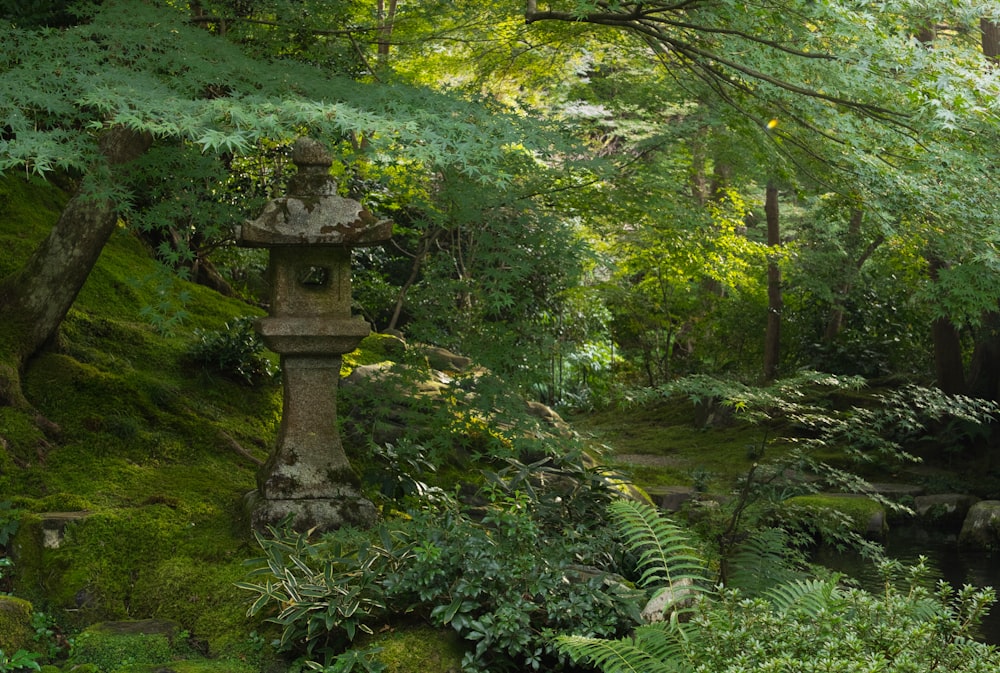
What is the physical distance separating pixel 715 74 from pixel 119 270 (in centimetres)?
507

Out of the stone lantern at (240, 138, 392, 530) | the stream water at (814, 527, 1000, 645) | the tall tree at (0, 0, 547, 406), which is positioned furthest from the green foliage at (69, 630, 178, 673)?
the stream water at (814, 527, 1000, 645)

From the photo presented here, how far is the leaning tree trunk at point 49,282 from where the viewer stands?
609cm

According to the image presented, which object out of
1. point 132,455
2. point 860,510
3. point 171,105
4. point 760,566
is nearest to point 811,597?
point 760,566

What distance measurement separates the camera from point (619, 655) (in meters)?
3.43

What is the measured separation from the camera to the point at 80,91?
4.45 meters

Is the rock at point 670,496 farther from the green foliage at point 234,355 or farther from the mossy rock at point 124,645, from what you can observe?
the mossy rock at point 124,645

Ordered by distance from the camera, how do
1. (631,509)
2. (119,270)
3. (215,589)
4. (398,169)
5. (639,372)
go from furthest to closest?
(639,372), (119,270), (398,169), (215,589), (631,509)

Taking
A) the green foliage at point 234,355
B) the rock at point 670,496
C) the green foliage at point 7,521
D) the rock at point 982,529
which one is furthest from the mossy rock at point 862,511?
the green foliage at point 7,521

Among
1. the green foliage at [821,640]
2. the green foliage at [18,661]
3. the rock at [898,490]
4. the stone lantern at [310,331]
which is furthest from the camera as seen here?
the rock at [898,490]

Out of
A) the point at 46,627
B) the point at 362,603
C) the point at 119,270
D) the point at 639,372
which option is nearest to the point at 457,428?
the point at 362,603

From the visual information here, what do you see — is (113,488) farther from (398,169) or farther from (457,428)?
(398,169)

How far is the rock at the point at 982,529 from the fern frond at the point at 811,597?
546 centimetres

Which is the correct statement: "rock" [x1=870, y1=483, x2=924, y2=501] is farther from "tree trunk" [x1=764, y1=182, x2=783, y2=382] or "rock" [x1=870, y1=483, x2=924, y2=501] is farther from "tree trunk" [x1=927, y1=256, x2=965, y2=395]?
"tree trunk" [x1=764, y1=182, x2=783, y2=382]

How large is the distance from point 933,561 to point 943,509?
71.5 inches
